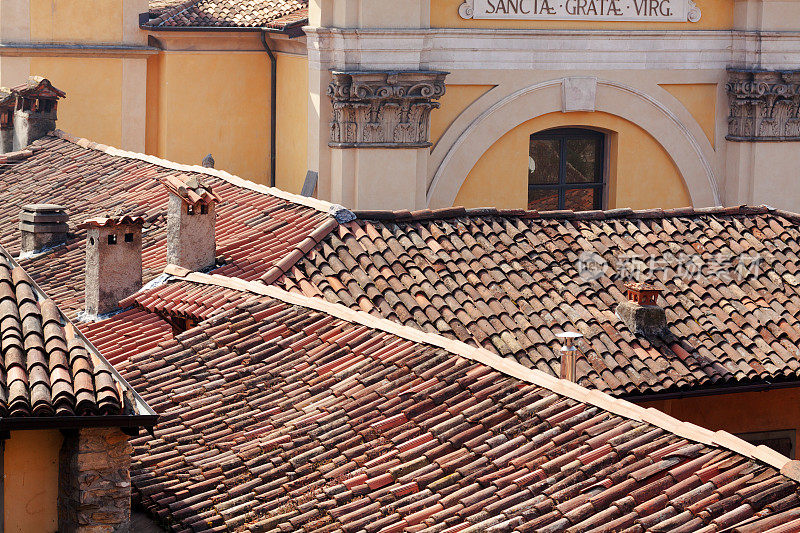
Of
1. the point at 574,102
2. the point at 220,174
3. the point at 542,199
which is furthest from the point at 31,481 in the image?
the point at 542,199

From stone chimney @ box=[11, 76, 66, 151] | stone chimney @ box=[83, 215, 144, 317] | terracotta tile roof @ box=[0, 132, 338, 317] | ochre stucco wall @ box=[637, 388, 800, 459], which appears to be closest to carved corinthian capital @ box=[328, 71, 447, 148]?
terracotta tile roof @ box=[0, 132, 338, 317]

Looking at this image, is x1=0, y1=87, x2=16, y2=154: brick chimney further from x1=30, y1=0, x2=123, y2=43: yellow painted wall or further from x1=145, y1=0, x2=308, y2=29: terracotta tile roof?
x1=145, y1=0, x2=308, y2=29: terracotta tile roof

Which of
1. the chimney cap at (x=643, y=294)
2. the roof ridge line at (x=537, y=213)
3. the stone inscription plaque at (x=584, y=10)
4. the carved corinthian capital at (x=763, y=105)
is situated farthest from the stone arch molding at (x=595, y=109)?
the chimney cap at (x=643, y=294)

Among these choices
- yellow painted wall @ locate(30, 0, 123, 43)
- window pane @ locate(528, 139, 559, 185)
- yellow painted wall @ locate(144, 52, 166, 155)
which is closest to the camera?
window pane @ locate(528, 139, 559, 185)

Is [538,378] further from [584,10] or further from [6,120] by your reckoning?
[6,120]

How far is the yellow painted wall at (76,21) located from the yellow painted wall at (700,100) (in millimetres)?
9911

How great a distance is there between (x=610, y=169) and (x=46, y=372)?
1661 cm

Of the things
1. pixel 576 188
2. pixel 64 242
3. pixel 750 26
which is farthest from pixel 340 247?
pixel 750 26

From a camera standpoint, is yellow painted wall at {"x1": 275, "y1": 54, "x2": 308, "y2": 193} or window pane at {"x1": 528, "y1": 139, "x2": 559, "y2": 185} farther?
yellow painted wall at {"x1": 275, "y1": 54, "x2": 308, "y2": 193}

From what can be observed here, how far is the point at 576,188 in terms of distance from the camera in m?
24.6

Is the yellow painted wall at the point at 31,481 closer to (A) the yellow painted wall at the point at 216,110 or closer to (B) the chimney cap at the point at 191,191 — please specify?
(B) the chimney cap at the point at 191,191

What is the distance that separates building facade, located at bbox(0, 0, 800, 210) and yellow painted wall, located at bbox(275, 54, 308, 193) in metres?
0.06

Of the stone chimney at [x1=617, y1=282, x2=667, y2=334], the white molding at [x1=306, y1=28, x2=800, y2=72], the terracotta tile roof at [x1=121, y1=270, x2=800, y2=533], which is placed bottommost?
the terracotta tile roof at [x1=121, y1=270, x2=800, y2=533]

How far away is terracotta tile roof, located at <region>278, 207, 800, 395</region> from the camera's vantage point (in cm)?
1489
